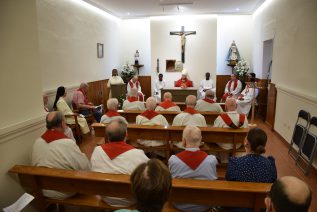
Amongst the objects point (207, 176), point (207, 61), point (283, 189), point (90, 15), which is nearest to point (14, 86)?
point (207, 176)

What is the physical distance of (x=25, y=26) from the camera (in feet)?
8.37

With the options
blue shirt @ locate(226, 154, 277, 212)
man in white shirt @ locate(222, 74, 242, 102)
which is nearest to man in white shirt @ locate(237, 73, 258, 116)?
man in white shirt @ locate(222, 74, 242, 102)

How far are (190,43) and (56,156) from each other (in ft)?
24.2

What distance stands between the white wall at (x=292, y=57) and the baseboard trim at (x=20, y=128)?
376 cm

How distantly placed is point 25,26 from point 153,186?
220 centimetres

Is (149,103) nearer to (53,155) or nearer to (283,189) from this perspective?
(53,155)

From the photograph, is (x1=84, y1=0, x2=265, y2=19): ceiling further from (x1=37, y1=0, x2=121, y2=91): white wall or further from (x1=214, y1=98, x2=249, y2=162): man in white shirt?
(x1=214, y1=98, x2=249, y2=162): man in white shirt

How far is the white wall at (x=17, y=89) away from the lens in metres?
2.28

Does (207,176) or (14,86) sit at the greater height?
(14,86)

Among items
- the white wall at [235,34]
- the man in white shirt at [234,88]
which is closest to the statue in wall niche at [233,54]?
the white wall at [235,34]

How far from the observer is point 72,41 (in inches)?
262

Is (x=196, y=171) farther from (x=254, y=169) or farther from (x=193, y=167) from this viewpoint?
(x=254, y=169)

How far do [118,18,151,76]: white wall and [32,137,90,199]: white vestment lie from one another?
316 inches

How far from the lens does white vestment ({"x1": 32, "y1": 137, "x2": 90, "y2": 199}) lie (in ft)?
7.98
